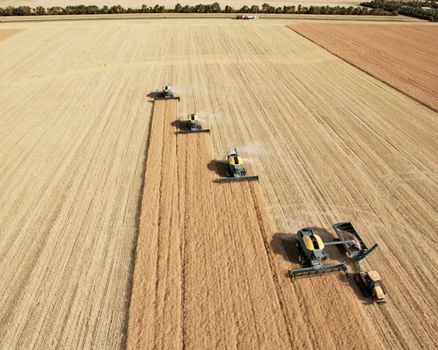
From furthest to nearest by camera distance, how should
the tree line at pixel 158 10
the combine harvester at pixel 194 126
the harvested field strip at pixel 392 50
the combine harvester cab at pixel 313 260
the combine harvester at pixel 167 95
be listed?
the tree line at pixel 158 10, the harvested field strip at pixel 392 50, the combine harvester at pixel 167 95, the combine harvester at pixel 194 126, the combine harvester cab at pixel 313 260

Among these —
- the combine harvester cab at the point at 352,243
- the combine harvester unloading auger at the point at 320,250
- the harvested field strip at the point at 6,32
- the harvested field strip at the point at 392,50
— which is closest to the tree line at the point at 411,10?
the harvested field strip at the point at 392,50

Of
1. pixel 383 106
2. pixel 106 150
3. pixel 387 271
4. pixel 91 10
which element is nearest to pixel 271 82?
pixel 383 106

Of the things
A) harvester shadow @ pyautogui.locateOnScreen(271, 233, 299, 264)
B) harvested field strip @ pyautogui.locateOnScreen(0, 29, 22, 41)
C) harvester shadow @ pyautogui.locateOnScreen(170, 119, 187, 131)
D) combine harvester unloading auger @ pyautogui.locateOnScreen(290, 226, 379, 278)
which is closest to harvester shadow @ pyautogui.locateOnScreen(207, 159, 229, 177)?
harvester shadow @ pyautogui.locateOnScreen(170, 119, 187, 131)

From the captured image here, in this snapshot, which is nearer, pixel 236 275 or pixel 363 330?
pixel 363 330

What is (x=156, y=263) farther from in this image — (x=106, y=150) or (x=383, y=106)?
(x=383, y=106)

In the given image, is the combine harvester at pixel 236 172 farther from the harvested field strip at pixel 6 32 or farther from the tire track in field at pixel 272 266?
the harvested field strip at pixel 6 32
